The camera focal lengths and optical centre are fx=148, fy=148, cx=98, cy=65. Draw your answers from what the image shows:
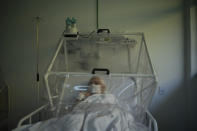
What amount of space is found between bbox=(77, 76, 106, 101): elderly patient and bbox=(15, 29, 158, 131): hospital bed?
34 millimetres

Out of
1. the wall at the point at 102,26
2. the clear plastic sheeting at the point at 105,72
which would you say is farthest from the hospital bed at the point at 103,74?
the wall at the point at 102,26

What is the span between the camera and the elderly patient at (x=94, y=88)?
3.71 ft

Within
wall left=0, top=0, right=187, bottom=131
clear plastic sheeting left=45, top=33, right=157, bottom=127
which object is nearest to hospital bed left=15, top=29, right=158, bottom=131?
clear plastic sheeting left=45, top=33, right=157, bottom=127

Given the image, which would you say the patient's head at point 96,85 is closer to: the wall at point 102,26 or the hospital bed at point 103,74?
the hospital bed at point 103,74

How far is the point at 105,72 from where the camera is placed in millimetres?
1359

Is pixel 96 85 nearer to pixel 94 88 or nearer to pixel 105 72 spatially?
pixel 94 88

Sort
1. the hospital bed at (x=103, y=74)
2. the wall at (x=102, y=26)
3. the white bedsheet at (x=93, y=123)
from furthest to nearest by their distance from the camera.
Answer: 1. the wall at (x=102, y=26)
2. the hospital bed at (x=103, y=74)
3. the white bedsheet at (x=93, y=123)

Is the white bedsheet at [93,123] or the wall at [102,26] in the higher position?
the wall at [102,26]

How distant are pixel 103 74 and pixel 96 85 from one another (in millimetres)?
111

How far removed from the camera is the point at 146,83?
1.13m

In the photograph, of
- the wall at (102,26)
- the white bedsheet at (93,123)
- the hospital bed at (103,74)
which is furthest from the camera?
the wall at (102,26)

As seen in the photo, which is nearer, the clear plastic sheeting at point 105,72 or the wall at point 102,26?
the clear plastic sheeting at point 105,72

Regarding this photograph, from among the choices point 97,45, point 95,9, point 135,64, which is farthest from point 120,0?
point 135,64

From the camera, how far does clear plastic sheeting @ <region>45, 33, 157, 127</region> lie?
3.59 ft
